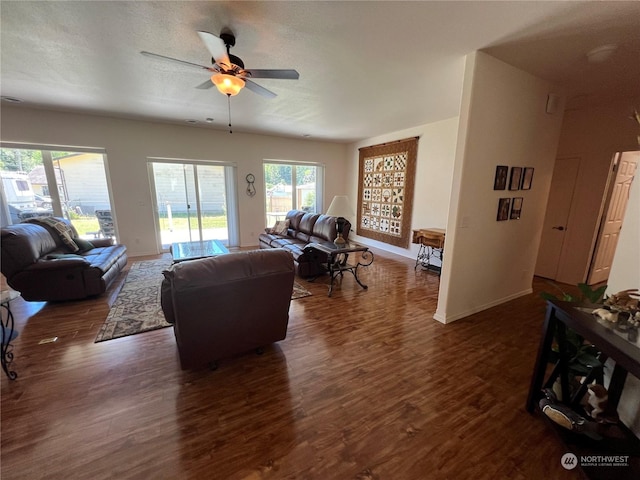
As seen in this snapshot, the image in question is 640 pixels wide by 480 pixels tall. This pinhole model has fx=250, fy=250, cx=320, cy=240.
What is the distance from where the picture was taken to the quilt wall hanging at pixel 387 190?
5438mm

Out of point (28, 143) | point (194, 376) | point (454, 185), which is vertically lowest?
point (194, 376)

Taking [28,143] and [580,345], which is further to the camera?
[28,143]

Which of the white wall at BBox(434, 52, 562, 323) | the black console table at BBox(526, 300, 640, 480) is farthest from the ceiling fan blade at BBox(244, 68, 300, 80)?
the black console table at BBox(526, 300, 640, 480)

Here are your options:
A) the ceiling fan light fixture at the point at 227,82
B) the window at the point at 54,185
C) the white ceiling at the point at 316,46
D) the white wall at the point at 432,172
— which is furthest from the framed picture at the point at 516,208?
the window at the point at 54,185

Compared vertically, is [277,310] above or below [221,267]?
below

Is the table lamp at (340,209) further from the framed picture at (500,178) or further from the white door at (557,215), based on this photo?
the white door at (557,215)

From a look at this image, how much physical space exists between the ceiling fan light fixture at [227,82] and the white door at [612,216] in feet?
16.9

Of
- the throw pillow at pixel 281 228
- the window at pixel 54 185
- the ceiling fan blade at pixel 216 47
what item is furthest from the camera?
the throw pillow at pixel 281 228

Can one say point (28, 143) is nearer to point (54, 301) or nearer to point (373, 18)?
point (54, 301)

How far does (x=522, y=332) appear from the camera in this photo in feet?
8.67

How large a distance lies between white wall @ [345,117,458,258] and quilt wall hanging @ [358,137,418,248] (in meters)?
0.14

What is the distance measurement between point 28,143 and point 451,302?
6810 mm

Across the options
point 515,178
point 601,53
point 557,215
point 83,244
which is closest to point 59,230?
point 83,244

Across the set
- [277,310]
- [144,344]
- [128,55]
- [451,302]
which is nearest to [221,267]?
[277,310]
